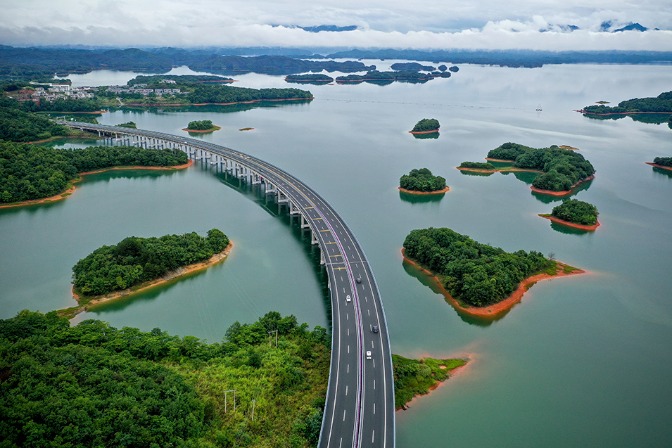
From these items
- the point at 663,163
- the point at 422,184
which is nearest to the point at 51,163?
the point at 422,184

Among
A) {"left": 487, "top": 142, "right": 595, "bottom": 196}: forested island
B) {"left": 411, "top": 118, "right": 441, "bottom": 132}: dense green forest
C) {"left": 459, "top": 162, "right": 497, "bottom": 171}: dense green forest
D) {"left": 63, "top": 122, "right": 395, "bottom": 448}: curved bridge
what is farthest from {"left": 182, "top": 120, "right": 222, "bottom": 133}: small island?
{"left": 487, "top": 142, "right": 595, "bottom": 196}: forested island

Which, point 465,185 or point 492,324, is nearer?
point 492,324

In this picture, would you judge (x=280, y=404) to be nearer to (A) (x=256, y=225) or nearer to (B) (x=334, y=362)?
(B) (x=334, y=362)

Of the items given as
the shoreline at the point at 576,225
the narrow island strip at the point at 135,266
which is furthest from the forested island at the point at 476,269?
the narrow island strip at the point at 135,266

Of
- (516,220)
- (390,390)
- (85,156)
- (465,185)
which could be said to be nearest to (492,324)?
(390,390)

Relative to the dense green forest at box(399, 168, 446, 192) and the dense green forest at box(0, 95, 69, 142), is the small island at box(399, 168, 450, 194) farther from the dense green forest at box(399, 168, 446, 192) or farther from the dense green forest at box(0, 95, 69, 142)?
the dense green forest at box(0, 95, 69, 142)

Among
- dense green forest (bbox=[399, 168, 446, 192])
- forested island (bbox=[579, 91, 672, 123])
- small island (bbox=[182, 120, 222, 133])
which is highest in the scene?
forested island (bbox=[579, 91, 672, 123])

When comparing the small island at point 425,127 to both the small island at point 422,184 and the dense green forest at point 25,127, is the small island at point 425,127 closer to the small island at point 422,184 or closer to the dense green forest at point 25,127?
the small island at point 422,184
